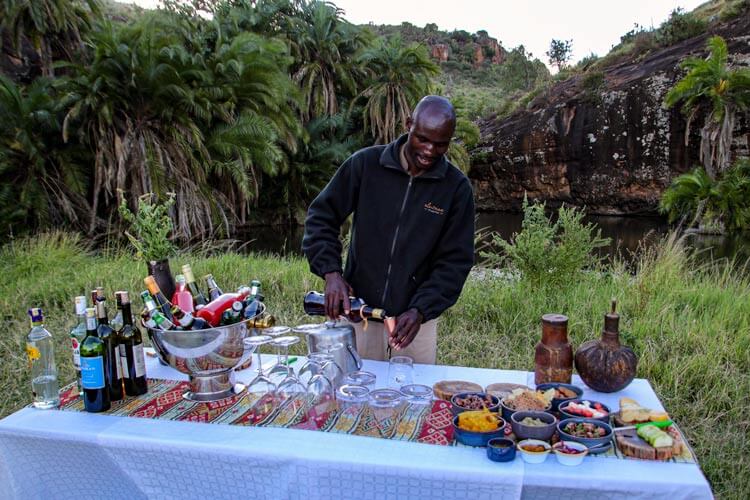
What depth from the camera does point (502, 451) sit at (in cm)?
172

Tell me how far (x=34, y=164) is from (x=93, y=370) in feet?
44.1

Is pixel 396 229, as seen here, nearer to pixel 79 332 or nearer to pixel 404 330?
pixel 404 330

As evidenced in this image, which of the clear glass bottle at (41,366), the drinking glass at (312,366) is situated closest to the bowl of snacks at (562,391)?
the drinking glass at (312,366)

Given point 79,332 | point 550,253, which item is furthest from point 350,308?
point 550,253

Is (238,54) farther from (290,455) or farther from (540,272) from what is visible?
(290,455)

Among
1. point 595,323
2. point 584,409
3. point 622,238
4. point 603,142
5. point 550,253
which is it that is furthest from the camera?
point 603,142

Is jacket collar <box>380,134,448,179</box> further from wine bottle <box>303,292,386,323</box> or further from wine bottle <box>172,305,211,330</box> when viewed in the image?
wine bottle <box>172,305,211,330</box>

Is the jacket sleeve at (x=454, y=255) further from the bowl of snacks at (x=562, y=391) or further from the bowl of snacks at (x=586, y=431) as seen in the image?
the bowl of snacks at (x=586, y=431)

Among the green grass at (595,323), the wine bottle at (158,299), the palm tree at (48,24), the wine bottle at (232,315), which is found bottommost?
the green grass at (595,323)

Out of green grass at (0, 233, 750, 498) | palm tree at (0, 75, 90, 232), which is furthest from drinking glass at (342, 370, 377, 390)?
palm tree at (0, 75, 90, 232)

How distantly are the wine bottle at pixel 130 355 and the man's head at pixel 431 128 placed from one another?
1.40m

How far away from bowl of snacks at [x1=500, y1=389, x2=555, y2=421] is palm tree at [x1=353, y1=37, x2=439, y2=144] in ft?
71.7

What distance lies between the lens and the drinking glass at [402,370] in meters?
2.28

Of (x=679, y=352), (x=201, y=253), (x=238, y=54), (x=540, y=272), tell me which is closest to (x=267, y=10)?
(x=238, y=54)
